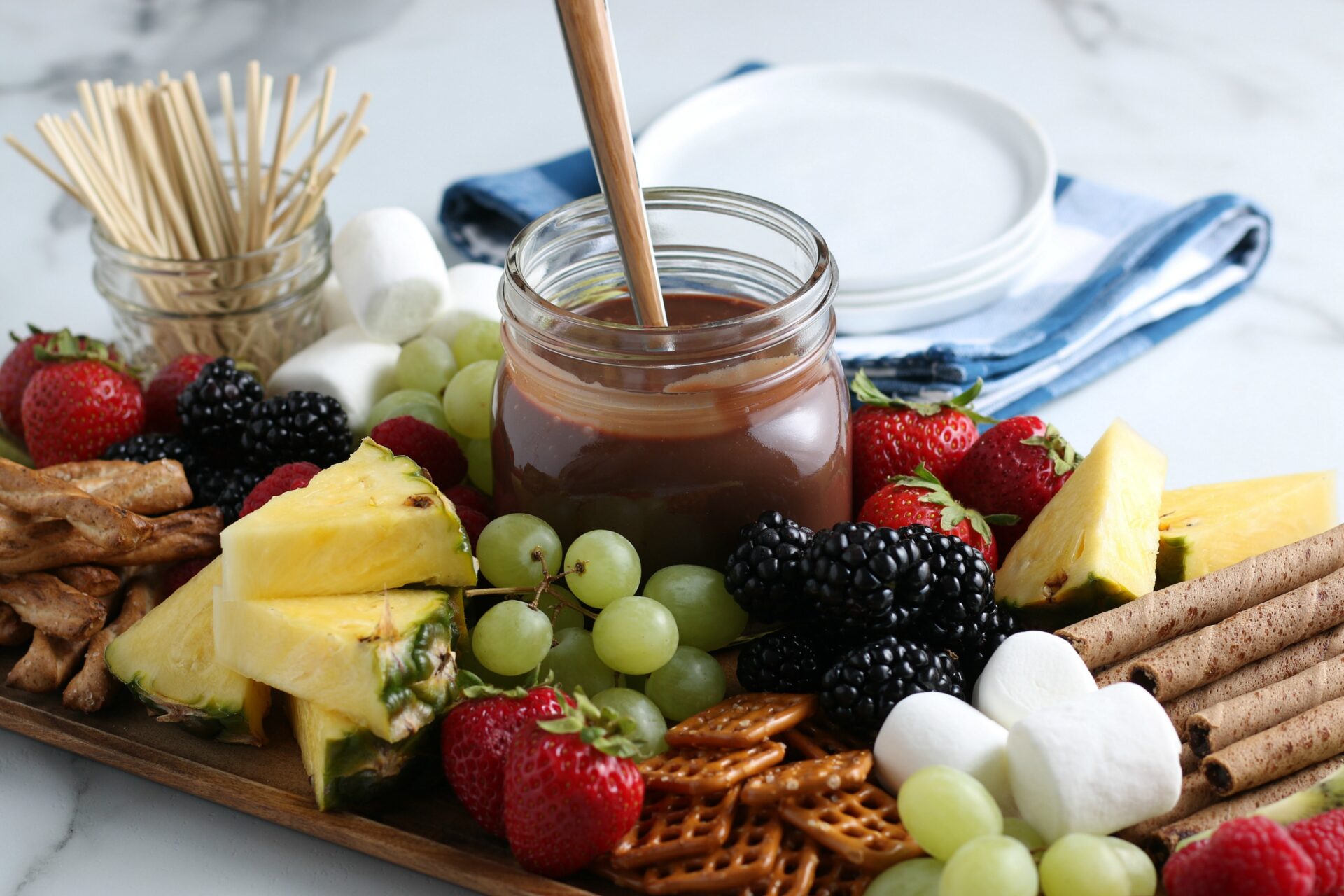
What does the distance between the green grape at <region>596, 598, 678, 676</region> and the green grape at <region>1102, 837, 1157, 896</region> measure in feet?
1.37

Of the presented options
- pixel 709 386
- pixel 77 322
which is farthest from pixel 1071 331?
pixel 77 322

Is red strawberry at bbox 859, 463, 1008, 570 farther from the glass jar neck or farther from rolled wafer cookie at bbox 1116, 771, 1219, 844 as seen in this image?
rolled wafer cookie at bbox 1116, 771, 1219, 844

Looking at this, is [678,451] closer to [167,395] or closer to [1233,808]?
[1233,808]

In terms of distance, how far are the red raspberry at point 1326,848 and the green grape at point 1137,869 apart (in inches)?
4.5

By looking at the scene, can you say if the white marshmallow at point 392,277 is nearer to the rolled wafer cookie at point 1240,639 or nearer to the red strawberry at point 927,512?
the red strawberry at point 927,512

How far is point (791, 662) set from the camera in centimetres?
131

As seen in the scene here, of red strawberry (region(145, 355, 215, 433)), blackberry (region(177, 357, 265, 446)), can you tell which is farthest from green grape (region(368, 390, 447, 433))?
red strawberry (region(145, 355, 215, 433))

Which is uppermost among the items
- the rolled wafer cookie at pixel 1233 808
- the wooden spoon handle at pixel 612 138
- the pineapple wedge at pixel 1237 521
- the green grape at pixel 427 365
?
the wooden spoon handle at pixel 612 138

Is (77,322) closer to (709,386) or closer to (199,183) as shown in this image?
(199,183)

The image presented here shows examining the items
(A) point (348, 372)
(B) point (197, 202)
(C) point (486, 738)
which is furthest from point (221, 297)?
(C) point (486, 738)

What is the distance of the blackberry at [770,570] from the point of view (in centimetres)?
127

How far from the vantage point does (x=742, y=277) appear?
1.56m

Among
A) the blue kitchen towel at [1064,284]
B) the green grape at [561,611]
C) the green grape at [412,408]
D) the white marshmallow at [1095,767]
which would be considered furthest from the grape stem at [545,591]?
the blue kitchen towel at [1064,284]

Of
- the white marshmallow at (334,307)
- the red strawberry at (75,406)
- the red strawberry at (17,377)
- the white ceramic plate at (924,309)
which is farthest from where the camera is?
the white ceramic plate at (924,309)
